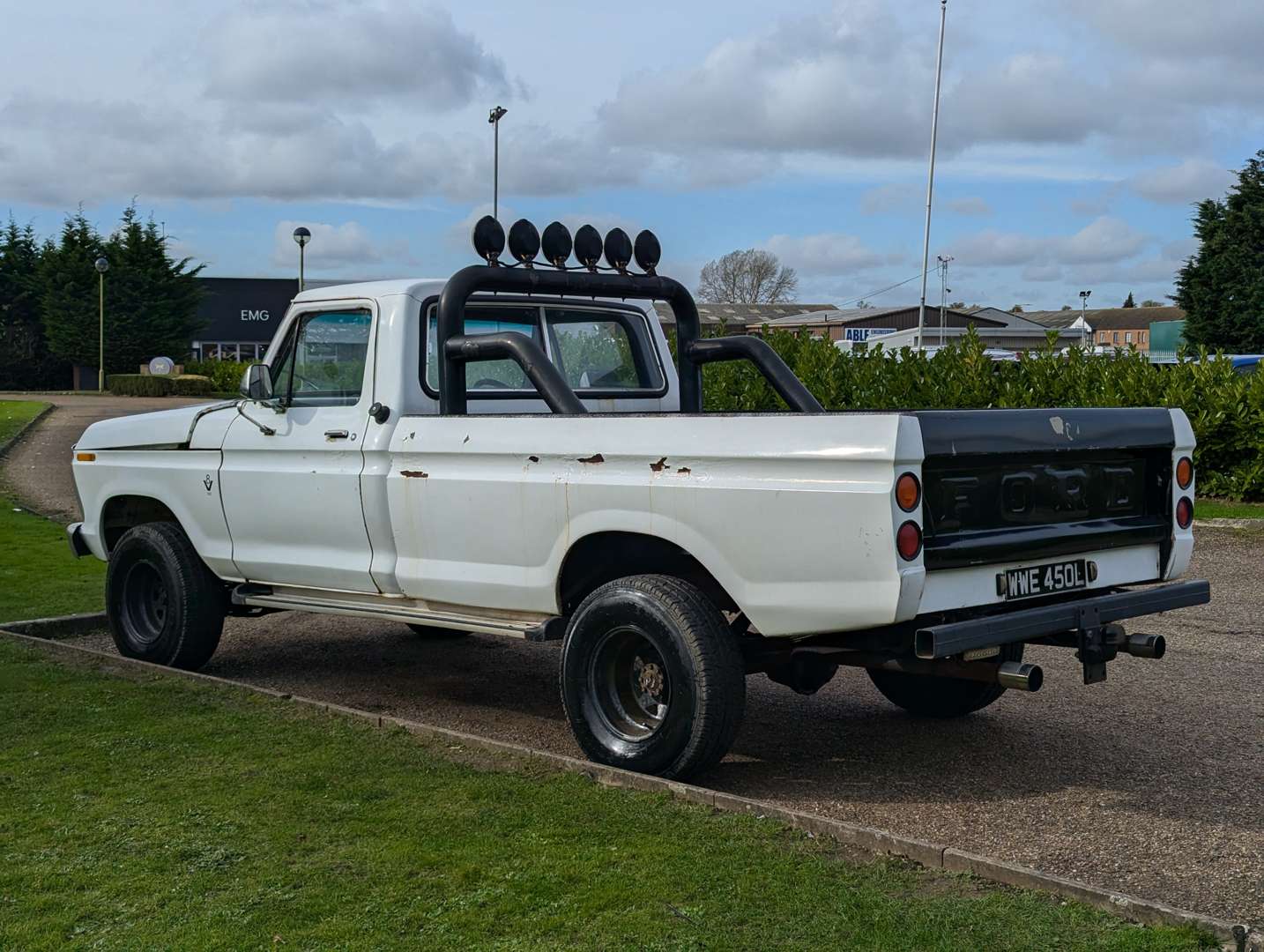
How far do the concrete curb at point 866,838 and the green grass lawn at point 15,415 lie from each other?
1891 cm

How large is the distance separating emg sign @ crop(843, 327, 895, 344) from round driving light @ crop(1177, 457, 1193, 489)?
4688 cm

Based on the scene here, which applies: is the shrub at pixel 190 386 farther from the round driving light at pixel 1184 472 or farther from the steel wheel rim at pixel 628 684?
the round driving light at pixel 1184 472

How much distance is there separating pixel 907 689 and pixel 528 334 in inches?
101

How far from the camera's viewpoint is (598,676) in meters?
5.93

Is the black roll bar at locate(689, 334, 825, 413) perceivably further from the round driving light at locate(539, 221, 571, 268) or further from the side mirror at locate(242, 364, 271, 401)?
the side mirror at locate(242, 364, 271, 401)

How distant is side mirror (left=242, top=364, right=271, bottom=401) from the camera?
7.36 m

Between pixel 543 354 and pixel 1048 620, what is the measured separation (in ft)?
8.00

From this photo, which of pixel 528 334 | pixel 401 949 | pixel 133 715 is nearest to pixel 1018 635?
pixel 401 949

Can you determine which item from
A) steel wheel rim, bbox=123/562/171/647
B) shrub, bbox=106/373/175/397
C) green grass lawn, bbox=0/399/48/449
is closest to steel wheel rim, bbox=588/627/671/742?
steel wheel rim, bbox=123/562/171/647

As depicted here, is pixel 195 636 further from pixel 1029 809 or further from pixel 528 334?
pixel 1029 809

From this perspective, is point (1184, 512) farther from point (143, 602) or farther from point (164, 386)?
point (164, 386)

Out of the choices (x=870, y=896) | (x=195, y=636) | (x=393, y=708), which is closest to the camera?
(x=870, y=896)

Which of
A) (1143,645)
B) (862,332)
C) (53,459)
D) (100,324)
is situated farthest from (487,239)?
(862,332)

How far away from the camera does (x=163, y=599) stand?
8242 mm
